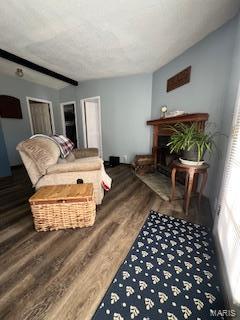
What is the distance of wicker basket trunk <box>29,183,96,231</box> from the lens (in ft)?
4.61

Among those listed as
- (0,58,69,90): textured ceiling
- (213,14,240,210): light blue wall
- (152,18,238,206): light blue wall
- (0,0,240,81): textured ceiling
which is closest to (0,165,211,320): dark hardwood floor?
(213,14,240,210): light blue wall

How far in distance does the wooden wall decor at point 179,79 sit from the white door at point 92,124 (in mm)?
2263

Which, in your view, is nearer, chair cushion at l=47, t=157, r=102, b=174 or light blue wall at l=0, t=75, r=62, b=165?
chair cushion at l=47, t=157, r=102, b=174

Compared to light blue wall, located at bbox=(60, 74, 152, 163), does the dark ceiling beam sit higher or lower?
higher

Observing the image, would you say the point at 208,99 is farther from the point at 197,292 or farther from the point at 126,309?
the point at 126,309

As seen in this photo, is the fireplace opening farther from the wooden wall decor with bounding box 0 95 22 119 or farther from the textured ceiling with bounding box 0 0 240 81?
the wooden wall decor with bounding box 0 95 22 119

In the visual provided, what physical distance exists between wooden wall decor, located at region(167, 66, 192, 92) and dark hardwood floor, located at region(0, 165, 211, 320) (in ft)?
6.38

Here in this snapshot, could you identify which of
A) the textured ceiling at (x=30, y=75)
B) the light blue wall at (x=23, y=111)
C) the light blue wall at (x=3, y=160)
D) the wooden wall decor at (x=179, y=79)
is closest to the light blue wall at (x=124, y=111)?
the wooden wall decor at (x=179, y=79)

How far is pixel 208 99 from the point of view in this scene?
2004mm

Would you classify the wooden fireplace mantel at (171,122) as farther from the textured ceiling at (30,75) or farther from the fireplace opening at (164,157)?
the textured ceiling at (30,75)

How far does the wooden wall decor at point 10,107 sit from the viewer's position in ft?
11.6

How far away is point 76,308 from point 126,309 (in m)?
0.30

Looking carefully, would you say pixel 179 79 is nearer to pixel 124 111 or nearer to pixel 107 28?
pixel 107 28

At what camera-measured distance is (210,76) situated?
1948 millimetres
